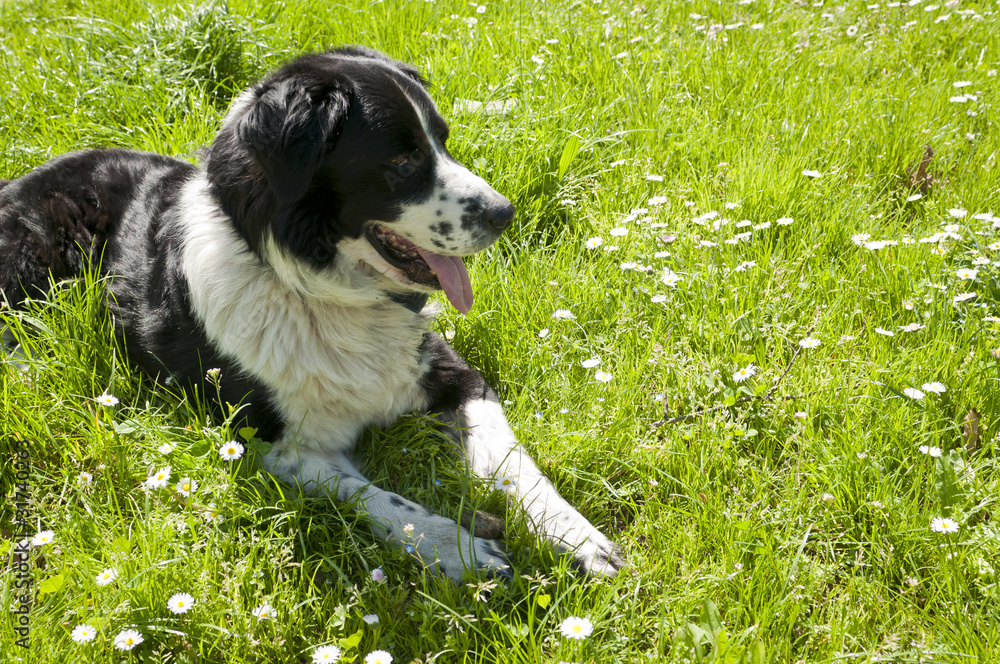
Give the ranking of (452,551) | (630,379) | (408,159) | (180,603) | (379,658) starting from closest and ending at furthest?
(379,658), (180,603), (452,551), (408,159), (630,379)

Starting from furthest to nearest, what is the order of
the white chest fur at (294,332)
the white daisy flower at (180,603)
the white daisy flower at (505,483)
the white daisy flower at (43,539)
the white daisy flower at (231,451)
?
the white chest fur at (294,332) → the white daisy flower at (505,483) → the white daisy flower at (231,451) → the white daisy flower at (43,539) → the white daisy flower at (180,603)

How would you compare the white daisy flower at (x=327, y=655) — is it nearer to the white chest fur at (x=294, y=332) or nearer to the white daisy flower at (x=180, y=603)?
the white daisy flower at (x=180, y=603)

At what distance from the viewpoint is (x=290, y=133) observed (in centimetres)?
203

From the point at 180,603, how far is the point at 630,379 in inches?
58.3

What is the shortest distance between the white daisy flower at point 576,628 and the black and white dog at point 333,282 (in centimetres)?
24

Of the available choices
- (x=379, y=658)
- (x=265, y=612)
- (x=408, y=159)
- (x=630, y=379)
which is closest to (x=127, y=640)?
(x=265, y=612)

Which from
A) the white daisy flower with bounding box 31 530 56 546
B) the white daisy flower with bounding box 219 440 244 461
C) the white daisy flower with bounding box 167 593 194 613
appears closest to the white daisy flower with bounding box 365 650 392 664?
the white daisy flower with bounding box 167 593 194 613

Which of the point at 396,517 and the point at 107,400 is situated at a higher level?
the point at 107,400

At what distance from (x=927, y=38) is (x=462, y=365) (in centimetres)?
362

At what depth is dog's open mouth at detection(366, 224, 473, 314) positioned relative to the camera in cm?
228

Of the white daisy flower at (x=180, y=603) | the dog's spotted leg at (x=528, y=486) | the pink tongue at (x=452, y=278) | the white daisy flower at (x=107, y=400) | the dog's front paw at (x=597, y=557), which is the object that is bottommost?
the dog's front paw at (x=597, y=557)

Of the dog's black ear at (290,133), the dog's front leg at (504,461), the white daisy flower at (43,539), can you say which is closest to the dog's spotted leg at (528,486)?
the dog's front leg at (504,461)

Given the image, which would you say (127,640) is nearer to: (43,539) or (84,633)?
(84,633)

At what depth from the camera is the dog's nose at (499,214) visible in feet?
7.49
